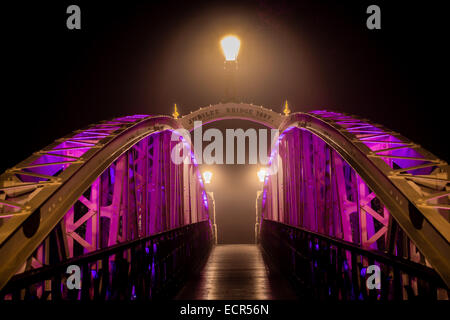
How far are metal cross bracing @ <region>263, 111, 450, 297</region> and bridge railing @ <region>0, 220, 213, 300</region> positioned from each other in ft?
8.51

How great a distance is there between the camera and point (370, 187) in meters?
4.77

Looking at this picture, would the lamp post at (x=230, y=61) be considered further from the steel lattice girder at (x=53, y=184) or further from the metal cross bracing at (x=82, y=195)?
the steel lattice girder at (x=53, y=184)

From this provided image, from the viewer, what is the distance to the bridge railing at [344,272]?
2.85 meters

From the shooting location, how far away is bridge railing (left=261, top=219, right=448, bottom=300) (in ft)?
9.36

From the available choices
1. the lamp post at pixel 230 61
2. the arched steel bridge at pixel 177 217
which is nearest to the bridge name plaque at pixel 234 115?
the lamp post at pixel 230 61

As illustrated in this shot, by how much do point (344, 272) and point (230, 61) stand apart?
9576 mm

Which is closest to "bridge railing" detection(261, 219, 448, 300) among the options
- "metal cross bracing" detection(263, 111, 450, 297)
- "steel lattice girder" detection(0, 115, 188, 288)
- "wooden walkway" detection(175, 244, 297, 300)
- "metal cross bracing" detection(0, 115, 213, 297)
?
"metal cross bracing" detection(263, 111, 450, 297)

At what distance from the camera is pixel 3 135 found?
32.0 feet

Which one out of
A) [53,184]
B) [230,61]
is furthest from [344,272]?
[230,61]

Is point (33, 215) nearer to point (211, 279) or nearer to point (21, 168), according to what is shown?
point (21, 168)

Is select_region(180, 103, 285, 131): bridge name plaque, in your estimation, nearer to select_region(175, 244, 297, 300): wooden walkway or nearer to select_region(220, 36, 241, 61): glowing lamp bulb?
select_region(220, 36, 241, 61): glowing lamp bulb

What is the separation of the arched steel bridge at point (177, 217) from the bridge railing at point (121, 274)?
0.05 ft
